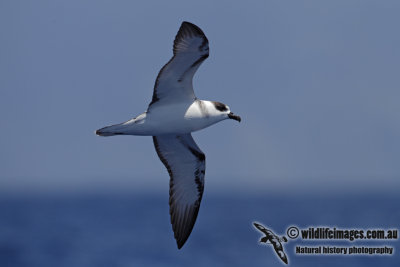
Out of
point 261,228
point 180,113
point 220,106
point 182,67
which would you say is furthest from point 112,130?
point 261,228

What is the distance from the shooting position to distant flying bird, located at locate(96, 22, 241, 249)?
16.8 meters

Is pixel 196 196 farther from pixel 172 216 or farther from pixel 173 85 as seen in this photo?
pixel 173 85

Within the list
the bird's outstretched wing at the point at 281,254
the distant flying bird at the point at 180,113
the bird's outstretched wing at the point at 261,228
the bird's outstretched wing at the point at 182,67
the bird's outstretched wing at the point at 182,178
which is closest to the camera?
the bird's outstretched wing at the point at 182,67

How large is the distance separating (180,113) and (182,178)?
2616 mm

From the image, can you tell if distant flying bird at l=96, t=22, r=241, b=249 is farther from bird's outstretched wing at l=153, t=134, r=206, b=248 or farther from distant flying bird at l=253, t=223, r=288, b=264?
distant flying bird at l=253, t=223, r=288, b=264

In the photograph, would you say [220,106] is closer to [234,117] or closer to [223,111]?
[223,111]

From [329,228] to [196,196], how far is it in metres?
6.25

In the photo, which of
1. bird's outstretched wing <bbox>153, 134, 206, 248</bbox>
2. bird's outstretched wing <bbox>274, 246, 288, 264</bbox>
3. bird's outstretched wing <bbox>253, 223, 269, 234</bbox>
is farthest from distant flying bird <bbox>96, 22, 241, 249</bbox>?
bird's outstretched wing <bbox>253, 223, 269, 234</bbox>

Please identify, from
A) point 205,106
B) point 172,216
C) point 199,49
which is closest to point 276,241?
point 172,216

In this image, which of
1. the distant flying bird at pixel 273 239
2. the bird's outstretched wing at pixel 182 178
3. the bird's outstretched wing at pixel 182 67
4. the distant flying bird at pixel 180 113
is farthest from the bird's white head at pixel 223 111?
the distant flying bird at pixel 273 239

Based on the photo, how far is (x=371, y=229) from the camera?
76.2 feet

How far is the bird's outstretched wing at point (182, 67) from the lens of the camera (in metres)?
16.7

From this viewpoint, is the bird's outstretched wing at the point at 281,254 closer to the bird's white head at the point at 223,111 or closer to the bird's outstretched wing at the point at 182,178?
the bird's outstretched wing at the point at 182,178

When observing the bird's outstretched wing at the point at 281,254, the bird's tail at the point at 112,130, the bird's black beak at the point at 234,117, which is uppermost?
the bird's black beak at the point at 234,117
